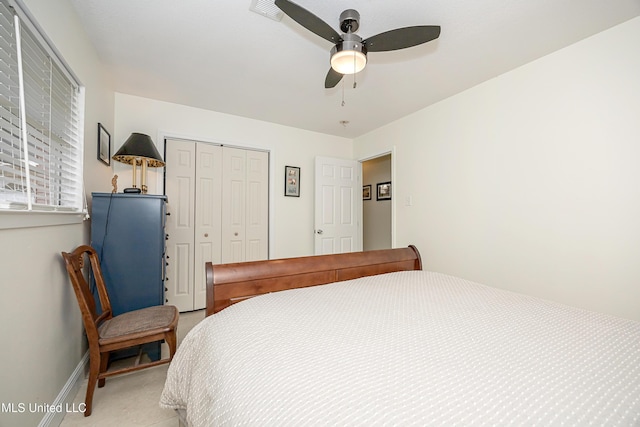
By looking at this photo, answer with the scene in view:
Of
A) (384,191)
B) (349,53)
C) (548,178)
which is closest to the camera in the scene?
(349,53)

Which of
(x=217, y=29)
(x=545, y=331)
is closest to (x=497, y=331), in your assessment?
(x=545, y=331)

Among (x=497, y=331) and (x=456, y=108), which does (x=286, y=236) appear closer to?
(x=456, y=108)

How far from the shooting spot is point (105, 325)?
1.68m

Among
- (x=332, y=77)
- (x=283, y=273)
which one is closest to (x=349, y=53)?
(x=332, y=77)

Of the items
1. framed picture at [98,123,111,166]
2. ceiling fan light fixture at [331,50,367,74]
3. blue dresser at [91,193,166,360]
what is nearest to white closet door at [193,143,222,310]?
framed picture at [98,123,111,166]

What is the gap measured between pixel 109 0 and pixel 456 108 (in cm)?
296

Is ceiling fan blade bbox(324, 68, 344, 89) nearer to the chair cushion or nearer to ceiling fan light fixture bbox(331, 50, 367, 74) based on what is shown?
ceiling fan light fixture bbox(331, 50, 367, 74)

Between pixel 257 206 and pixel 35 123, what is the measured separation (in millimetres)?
2360

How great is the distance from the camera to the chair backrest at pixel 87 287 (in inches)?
57.4

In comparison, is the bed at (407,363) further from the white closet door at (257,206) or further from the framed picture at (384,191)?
the framed picture at (384,191)

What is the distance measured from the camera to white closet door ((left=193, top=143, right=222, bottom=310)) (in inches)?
125

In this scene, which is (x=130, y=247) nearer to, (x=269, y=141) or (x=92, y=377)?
(x=92, y=377)

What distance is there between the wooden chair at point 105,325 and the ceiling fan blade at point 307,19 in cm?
180

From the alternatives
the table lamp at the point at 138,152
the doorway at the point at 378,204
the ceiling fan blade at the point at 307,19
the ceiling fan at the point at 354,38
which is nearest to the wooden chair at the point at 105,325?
the table lamp at the point at 138,152
